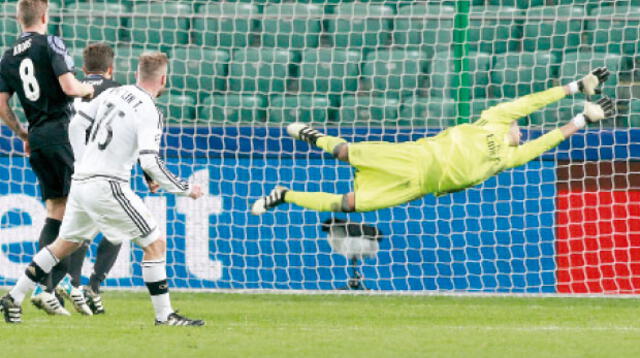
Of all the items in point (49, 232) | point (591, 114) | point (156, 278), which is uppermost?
point (591, 114)

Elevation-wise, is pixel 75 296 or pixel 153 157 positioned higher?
pixel 153 157

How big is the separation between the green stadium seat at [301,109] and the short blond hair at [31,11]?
3.50m

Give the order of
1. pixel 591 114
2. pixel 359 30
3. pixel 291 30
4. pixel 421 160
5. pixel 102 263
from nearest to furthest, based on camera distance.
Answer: pixel 421 160 < pixel 591 114 < pixel 102 263 < pixel 359 30 < pixel 291 30

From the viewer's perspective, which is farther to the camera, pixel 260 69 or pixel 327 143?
pixel 260 69

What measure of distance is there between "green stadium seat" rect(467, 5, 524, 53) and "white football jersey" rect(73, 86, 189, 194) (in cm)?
442

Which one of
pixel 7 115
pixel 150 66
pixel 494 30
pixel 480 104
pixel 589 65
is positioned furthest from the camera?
pixel 494 30

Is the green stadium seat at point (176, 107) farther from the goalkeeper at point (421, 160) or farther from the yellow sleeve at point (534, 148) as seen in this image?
the yellow sleeve at point (534, 148)

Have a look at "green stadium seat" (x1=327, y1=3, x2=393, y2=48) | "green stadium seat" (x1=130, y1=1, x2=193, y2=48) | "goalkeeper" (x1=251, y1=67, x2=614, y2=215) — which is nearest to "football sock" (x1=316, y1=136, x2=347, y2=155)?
"goalkeeper" (x1=251, y1=67, x2=614, y2=215)

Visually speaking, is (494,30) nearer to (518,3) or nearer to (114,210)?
(518,3)

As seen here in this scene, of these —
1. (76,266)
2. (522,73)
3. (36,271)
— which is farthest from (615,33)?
(36,271)

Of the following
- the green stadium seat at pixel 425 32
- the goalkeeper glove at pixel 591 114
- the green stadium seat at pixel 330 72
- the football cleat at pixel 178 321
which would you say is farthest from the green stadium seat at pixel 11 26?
the goalkeeper glove at pixel 591 114

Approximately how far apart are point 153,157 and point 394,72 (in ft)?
Answer: 15.1

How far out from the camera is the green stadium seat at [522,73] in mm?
10132

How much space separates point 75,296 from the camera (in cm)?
730
